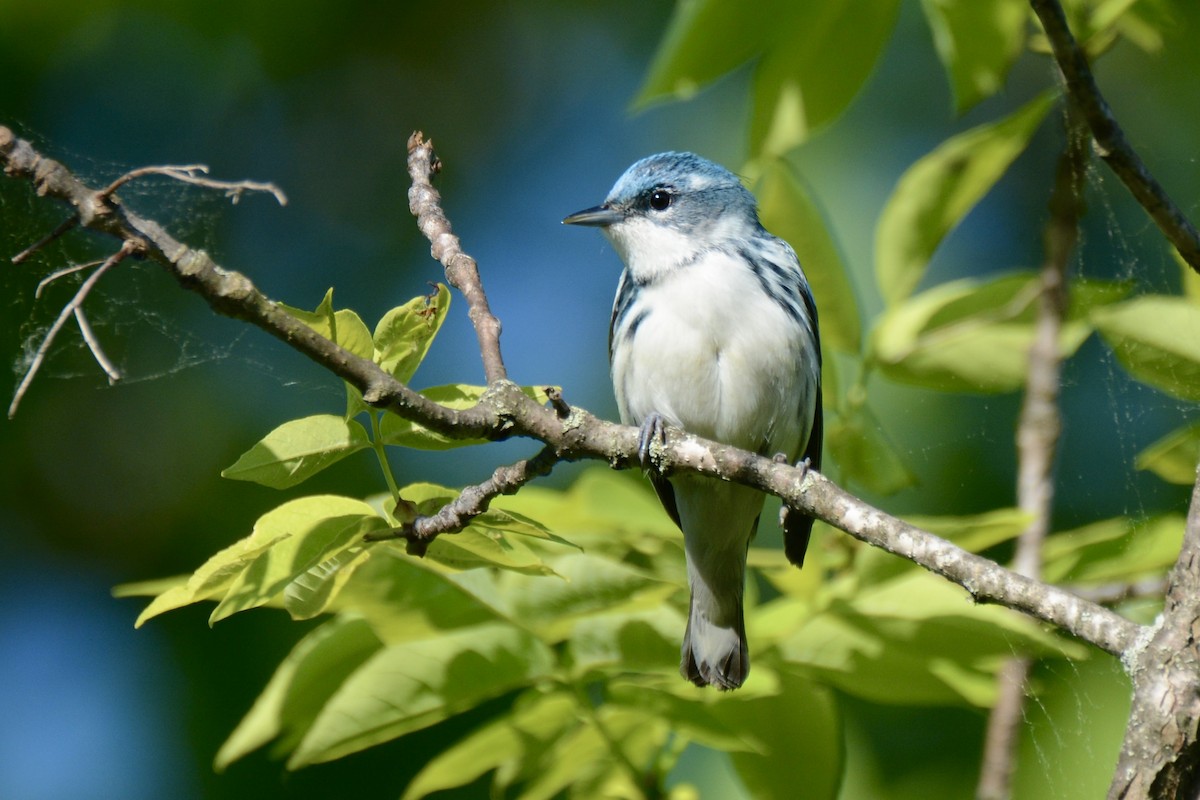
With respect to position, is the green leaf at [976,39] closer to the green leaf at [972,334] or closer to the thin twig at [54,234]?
the green leaf at [972,334]

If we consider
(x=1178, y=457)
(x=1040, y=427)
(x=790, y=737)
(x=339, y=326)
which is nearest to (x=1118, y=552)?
(x=1178, y=457)

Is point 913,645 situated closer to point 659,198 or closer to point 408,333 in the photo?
point 408,333

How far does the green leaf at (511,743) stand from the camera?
1802 millimetres

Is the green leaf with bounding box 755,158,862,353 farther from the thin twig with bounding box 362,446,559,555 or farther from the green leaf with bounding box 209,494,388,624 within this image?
the green leaf with bounding box 209,494,388,624

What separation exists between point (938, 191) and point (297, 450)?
128 centimetres

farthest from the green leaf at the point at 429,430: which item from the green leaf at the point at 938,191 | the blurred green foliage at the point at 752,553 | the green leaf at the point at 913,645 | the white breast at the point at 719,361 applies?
the white breast at the point at 719,361

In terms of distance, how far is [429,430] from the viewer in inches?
60.1

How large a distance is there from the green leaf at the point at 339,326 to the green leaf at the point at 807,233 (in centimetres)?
85

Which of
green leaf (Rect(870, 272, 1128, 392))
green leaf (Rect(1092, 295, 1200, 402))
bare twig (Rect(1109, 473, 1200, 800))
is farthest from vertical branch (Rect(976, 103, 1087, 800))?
bare twig (Rect(1109, 473, 1200, 800))

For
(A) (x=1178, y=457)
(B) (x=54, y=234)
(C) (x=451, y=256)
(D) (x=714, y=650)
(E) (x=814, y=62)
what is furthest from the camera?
(D) (x=714, y=650)

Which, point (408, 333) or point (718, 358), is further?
point (718, 358)

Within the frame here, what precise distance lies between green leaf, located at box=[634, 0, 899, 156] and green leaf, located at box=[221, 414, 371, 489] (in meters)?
0.93

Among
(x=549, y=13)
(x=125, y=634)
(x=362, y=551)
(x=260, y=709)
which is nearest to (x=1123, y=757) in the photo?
(x=362, y=551)

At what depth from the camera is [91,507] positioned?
12.0ft
